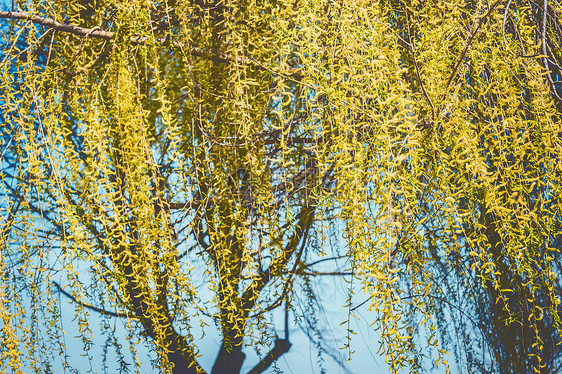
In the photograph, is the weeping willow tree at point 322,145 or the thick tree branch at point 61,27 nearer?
the weeping willow tree at point 322,145

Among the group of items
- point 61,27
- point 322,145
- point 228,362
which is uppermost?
point 61,27

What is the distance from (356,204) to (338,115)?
0.79 ft

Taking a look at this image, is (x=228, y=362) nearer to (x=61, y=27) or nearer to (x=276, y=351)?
(x=276, y=351)

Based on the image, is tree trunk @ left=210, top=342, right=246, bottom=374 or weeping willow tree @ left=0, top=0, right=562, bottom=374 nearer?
weeping willow tree @ left=0, top=0, right=562, bottom=374

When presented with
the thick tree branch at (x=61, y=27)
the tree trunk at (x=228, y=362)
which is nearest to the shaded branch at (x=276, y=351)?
the tree trunk at (x=228, y=362)

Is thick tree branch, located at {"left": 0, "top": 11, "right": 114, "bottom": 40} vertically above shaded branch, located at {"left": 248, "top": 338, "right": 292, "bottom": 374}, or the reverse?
thick tree branch, located at {"left": 0, "top": 11, "right": 114, "bottom": 40}

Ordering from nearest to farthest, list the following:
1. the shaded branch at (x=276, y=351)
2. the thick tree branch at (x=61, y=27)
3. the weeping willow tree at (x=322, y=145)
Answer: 1. the weeping willow tree at (x=322, y=145)
2. the thick tree branch at (x=61, y=27)
3. the shaded branch at (x=276, y=351)

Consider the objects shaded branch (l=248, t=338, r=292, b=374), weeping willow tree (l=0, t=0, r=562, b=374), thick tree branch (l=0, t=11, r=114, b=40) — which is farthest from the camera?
shaded branch (l=248, t=338, r=292, b=374)

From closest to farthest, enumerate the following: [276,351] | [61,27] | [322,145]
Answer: [322,145], [61,27], [276,351]

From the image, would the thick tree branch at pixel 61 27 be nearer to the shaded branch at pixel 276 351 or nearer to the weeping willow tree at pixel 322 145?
the weeping willow tree at pixel 322 145

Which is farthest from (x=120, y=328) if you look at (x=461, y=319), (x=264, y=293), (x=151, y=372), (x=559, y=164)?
(x=559, y=164)

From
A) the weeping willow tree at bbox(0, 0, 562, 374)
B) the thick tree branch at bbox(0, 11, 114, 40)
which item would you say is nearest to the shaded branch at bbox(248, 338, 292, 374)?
the weeping willow tree at bbox(0, 0, 562, 374)

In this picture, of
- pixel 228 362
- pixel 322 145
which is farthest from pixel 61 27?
pixel 228 362

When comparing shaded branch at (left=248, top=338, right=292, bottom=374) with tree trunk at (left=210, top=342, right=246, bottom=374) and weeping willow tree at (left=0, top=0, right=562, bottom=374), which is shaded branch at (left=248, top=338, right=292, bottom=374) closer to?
tree trunk at (left=210, top=342, right=246, bottom=374)
